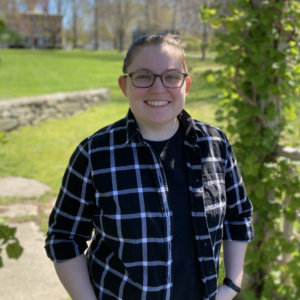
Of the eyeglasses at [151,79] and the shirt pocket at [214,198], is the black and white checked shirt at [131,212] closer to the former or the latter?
the shirt pocket at [214,198]

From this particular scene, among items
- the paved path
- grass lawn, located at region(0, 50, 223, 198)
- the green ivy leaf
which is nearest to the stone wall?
grass lawn, located at region(0, 50, 223, 198)

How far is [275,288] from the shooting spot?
7.96ft

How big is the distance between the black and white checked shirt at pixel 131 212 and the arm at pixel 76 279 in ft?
0.10

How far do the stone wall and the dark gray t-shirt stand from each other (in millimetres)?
6860

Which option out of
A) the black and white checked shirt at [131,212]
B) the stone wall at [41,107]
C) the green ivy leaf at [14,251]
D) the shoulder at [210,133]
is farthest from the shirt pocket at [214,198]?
the stone wall at [41,107]

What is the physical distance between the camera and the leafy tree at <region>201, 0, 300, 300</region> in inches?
85.4

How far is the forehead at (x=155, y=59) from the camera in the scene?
1234 millimetres

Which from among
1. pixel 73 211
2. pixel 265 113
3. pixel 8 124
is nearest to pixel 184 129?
pixel 73 211

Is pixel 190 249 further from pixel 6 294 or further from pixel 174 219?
pixel 6 294

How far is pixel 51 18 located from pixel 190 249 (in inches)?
2069

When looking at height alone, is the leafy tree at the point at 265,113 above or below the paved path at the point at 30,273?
above

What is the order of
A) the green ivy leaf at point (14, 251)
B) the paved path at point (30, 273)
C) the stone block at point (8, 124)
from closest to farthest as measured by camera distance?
the green ivy leaf at point (14, 251) < the paved path at point (30, 273) < the stone block at point (8, 124)

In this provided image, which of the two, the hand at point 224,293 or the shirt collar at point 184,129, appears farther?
the hand at point 224,293

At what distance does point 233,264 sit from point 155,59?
945 millimetres
